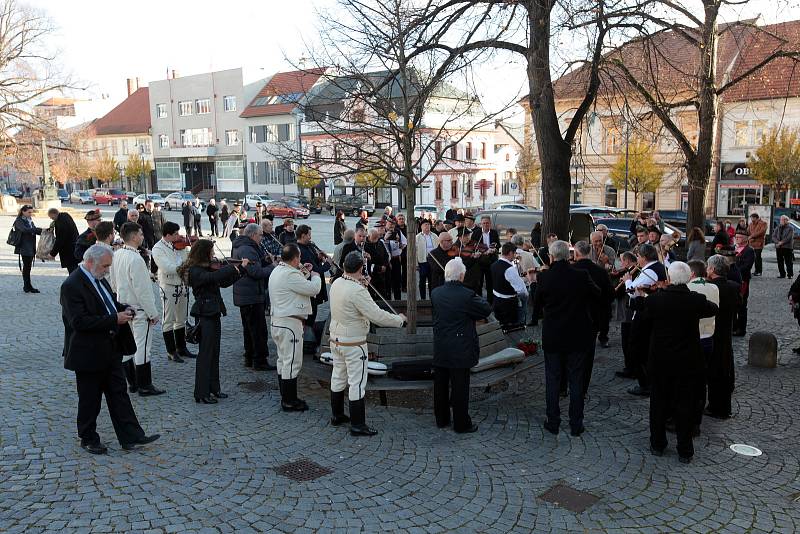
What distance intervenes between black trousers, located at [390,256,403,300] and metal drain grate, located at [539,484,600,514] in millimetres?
8957

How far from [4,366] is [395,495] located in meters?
6.38

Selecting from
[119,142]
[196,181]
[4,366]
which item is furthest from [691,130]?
[119,142]

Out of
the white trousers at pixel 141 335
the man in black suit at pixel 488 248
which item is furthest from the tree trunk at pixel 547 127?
the white trousers at pixel 141 335

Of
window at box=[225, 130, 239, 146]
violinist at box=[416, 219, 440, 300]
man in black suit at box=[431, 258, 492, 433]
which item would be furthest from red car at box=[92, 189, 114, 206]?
man in black suit at box=[431, 258, 492, 433]

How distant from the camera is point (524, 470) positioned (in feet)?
18.1

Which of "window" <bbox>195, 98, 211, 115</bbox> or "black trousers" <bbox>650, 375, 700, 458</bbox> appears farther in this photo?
"window" <bbox>195, 98, 211, 115</bbox>

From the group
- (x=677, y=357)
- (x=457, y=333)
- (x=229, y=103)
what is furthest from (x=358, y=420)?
(x=229, y=103)

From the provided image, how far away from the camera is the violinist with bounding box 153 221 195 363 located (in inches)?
336

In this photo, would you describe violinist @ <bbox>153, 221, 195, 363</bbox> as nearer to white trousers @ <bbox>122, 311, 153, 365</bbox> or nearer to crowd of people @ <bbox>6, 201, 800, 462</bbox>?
crowd of people @ <bbox>6, 201, 800, 462</bbox>

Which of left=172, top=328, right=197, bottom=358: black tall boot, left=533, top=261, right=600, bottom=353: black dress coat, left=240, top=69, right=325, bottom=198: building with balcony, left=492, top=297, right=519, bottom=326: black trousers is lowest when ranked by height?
left=172, top=328, right=197, bottom=358: black tall boot

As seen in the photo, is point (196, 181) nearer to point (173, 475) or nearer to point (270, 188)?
point (270, 188)

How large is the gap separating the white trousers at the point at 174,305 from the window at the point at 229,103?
5734 centimetres

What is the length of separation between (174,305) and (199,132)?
61.6 metres

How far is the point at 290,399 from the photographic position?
6.93 meters
